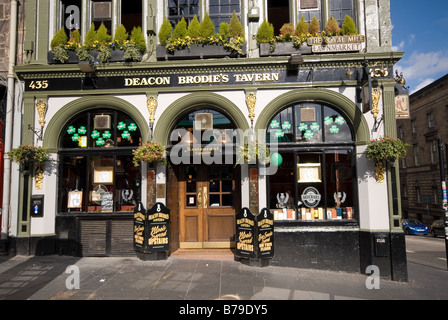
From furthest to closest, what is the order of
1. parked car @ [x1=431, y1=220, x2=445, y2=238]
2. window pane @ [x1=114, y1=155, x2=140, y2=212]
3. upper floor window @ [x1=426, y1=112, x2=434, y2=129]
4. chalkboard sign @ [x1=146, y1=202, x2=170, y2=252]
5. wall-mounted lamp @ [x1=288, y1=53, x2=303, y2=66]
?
1. upper floor window @ [x1=426, y1=112, x2=434, y2=129]
2. parked car @ [x1=431, y1=220, x2=445, y2=238]
3. window pane @ [x1=114, y1=155, x2=140, y2=212]
4. wall-mounted lamp @ [x1=288, y1=53, x2=303, y2=66]
5. chalkboard sign @ [x1=146, y1=202, x2=170, y2=252]

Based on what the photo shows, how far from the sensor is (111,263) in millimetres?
8492

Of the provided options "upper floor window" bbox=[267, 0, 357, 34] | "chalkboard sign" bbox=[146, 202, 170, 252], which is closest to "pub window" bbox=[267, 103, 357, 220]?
"upper floor window" bbox=[267, 0, 357, 34]

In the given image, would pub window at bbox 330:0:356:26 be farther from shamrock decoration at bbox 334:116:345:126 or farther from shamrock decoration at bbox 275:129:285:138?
shamrock decoration at bbox 275:129:285:138

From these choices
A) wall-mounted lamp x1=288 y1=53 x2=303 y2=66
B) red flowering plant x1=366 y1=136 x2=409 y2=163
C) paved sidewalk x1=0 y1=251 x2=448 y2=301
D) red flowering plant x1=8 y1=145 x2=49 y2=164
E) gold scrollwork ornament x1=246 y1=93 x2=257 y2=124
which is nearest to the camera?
paved sidewalk x1=0 y1=251 x2=448 y2=301

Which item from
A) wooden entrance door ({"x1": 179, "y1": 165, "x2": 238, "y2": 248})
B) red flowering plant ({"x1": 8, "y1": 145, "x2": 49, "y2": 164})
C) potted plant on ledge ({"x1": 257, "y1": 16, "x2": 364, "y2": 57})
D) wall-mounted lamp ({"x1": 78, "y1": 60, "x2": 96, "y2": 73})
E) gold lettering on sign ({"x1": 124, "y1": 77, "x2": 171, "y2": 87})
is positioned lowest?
wooden entrance door ({"x1": 179, "y1": 165, "x2": 238, "y2": 248})

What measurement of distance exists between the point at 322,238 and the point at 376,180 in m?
2.21

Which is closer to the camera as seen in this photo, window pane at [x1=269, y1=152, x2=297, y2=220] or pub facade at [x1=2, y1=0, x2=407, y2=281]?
pub facade at [x1=2, y1=0, x2=407, y2=281]

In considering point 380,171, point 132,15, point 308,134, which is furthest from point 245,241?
point 132,15

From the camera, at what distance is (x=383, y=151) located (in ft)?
26.7

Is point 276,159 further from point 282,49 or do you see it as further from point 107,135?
point 107,135

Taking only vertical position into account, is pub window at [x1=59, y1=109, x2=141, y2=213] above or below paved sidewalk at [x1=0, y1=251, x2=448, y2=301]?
above

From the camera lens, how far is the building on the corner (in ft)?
104

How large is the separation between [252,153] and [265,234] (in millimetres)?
2225
